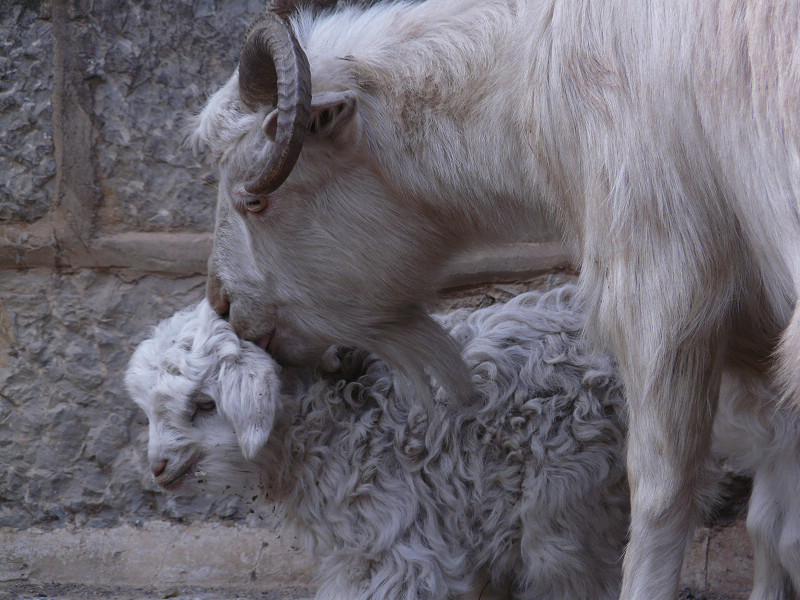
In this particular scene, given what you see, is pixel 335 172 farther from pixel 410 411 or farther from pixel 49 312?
pixel 49 312

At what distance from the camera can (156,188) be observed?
4148 millimetres

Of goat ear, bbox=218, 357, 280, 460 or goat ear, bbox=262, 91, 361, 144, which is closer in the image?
goat ear, bbox=262, 91, 361, 144

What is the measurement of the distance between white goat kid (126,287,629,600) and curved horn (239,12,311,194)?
2.27 feet

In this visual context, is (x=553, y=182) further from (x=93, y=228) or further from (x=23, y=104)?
(x=23, y=104)

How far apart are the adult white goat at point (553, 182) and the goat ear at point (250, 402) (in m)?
0.15

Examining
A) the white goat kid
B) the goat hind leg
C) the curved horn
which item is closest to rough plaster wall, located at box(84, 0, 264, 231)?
the white goat kid

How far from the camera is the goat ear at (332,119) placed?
2730 millimetres

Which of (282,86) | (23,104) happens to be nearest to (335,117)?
(282,86)

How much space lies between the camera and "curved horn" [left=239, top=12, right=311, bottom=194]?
254 cm

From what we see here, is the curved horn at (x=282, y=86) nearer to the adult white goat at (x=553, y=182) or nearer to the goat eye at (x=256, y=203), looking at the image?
the adult white goat at (x=553, y=182)

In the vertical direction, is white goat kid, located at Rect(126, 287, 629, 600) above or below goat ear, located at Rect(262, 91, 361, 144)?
below

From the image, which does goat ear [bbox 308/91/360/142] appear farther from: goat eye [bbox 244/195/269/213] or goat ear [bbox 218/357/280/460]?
goat ear [bbox 218/357/280/460]

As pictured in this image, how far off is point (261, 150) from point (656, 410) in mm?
1353

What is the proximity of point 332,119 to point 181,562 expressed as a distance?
210 cm
